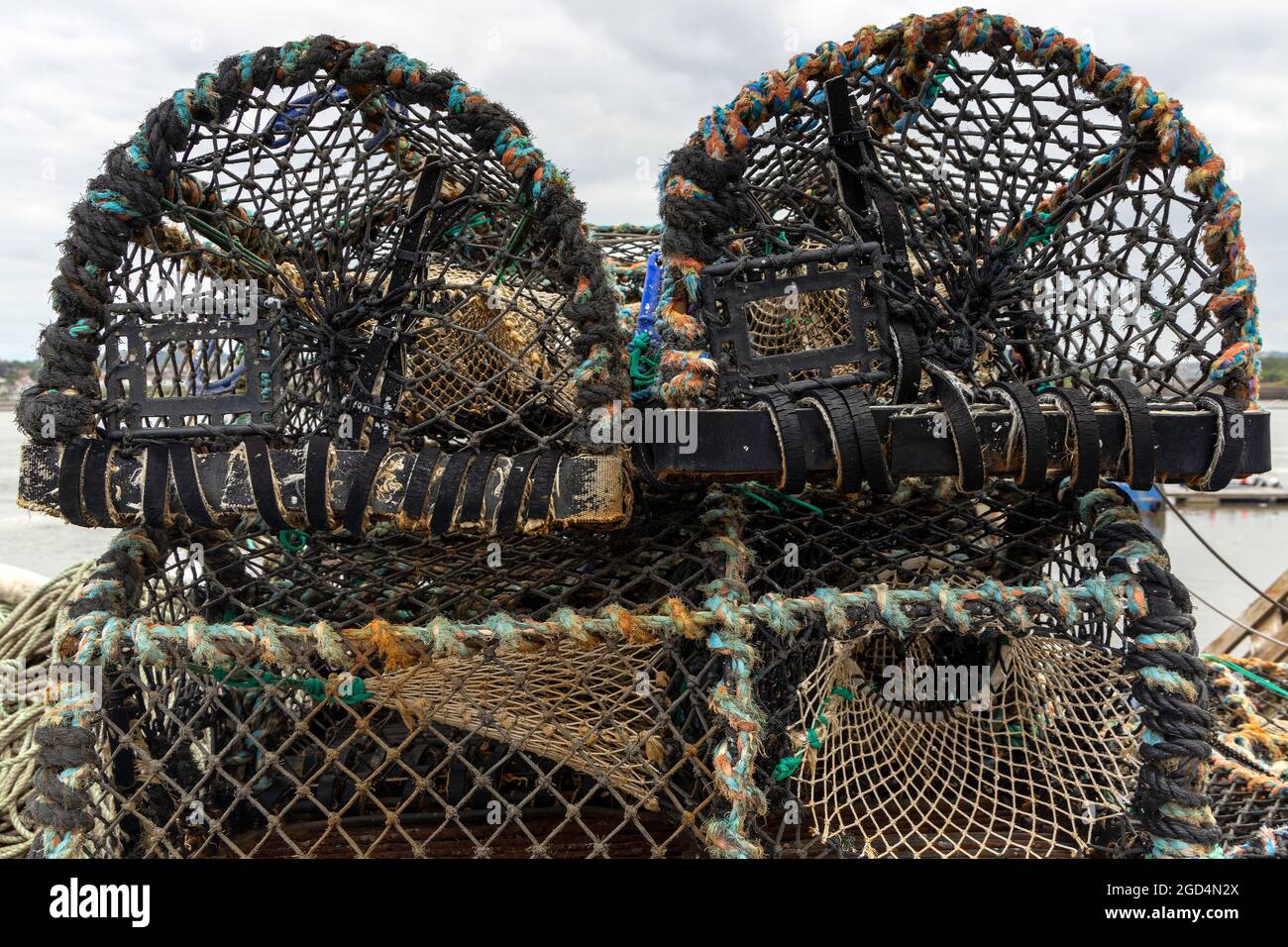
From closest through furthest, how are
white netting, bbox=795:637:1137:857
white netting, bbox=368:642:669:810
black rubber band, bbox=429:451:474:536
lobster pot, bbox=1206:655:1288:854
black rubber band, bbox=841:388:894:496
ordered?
black rubber band, bbox=841:388:894:496 → black rubber band, bbox=429:451:474:536 → white netting, bbox=368:642:669:810 → white netting, bbox=795:637:1137:857 → lobster pot, bbox=1206:655:1288:854

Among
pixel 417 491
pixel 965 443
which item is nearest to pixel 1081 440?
pixel 965 443

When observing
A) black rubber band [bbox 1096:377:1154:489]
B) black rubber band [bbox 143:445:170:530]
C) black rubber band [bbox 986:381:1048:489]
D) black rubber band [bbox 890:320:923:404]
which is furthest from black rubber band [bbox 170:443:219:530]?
black rubber band [bbox 1096:377:1154:489]

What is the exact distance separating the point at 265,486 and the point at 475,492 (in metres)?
0.42

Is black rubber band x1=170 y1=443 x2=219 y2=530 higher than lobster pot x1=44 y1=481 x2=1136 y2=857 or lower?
higher

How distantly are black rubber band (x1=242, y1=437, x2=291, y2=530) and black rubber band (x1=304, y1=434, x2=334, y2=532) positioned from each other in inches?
2.3

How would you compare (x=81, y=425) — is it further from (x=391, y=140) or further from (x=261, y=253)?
(x=391, y=140)

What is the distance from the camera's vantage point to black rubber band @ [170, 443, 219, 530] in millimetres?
1719

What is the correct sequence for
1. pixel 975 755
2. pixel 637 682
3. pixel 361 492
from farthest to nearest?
pixel 975 755, pixel 637 682, pixel 361 492

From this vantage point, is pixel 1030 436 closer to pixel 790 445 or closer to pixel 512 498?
Answer: pixel 790 445

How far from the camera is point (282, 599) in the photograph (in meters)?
2.08

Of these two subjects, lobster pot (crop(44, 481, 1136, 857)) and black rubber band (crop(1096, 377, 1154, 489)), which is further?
lobster pot (crop(44, 481, 1136, 857))

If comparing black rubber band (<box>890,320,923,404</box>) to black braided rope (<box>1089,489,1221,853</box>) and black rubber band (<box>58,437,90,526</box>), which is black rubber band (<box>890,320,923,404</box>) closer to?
black braided rope (<box>1089,489,1221,853</box>)

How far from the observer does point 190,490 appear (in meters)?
1.72
